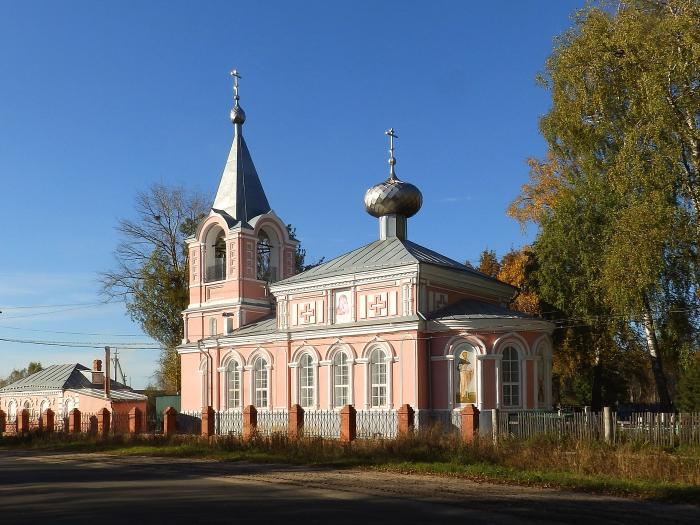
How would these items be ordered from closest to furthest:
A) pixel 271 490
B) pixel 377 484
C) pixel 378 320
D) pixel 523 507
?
pixel 523 507, pixel 271 490, pixel 377 484, pixel 378 320

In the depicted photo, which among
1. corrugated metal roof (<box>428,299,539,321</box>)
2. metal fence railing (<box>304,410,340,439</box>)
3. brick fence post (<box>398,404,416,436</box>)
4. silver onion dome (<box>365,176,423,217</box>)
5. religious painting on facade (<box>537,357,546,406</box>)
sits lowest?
metal fence railing (<box>304,410,340,439</box>)

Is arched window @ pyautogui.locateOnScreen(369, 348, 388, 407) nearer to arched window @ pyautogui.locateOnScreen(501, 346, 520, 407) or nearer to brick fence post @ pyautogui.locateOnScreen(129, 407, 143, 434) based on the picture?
arched window @ pyautogui.locateOnScreen(501, 346, 520, 407)

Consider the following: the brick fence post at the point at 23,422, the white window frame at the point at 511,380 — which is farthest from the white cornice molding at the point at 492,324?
the brick fence post at the point at 23,422

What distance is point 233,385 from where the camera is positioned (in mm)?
30047

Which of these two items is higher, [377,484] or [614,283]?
[614,283]

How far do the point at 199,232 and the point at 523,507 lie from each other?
A: 23108 mm

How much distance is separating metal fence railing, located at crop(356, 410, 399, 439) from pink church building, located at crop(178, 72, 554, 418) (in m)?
0.37

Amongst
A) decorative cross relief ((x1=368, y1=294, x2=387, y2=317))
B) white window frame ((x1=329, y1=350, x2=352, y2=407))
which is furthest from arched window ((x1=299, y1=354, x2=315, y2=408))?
decorative cross relief ((x1=368, y1=294, x2=387, y2=317))

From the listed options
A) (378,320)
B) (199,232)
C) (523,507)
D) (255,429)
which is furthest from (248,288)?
(523,507)

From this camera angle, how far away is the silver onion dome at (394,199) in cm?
2880

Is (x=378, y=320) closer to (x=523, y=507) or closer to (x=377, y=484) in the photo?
(x=377, y=484)

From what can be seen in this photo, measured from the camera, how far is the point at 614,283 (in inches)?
819

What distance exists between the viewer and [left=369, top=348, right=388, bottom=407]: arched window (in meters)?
25.1

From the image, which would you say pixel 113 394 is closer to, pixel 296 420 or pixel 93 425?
pixel 93 425
